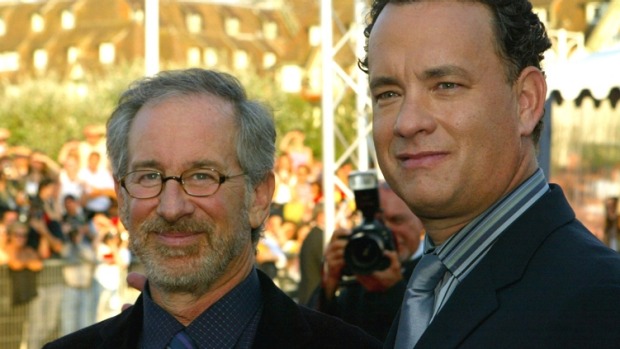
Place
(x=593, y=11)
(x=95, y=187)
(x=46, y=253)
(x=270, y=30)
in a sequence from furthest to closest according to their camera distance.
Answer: (x=270, y=30) < (x=593, y=11) < (x=95, y=187) < (x=46, y=253)

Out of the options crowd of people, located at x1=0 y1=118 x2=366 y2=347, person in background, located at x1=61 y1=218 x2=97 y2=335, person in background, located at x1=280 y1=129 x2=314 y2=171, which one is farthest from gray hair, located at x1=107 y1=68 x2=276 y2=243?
person in background, located at x1=280 y1=129 x2=314 y2=171

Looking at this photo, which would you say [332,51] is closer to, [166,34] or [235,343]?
[235,343]

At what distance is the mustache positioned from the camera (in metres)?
2.85

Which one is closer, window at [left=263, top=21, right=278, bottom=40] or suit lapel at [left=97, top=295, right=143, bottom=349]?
suit lapel at [left=97, top=295, right=143, bottom=349]

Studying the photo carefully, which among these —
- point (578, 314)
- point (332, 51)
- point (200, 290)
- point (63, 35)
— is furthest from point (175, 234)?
point (63, 35)

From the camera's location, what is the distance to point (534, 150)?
220cm

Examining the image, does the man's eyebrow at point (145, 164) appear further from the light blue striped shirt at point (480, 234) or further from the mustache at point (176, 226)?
the light blue striped shirt at point (480, 234)

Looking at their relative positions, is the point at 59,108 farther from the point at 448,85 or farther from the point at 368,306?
the point at 448,85

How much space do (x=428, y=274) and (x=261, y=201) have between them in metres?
0.98

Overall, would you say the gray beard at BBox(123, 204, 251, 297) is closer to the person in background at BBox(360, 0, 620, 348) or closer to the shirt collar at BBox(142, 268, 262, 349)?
the shirt collar at BBox(142, 268, 262, 349)

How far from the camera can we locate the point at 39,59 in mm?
71000

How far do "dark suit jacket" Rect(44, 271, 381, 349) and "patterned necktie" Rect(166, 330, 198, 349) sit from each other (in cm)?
13

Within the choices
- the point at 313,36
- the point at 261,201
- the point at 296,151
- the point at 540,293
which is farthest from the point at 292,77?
the point at 540,293

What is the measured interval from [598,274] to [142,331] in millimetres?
1457
